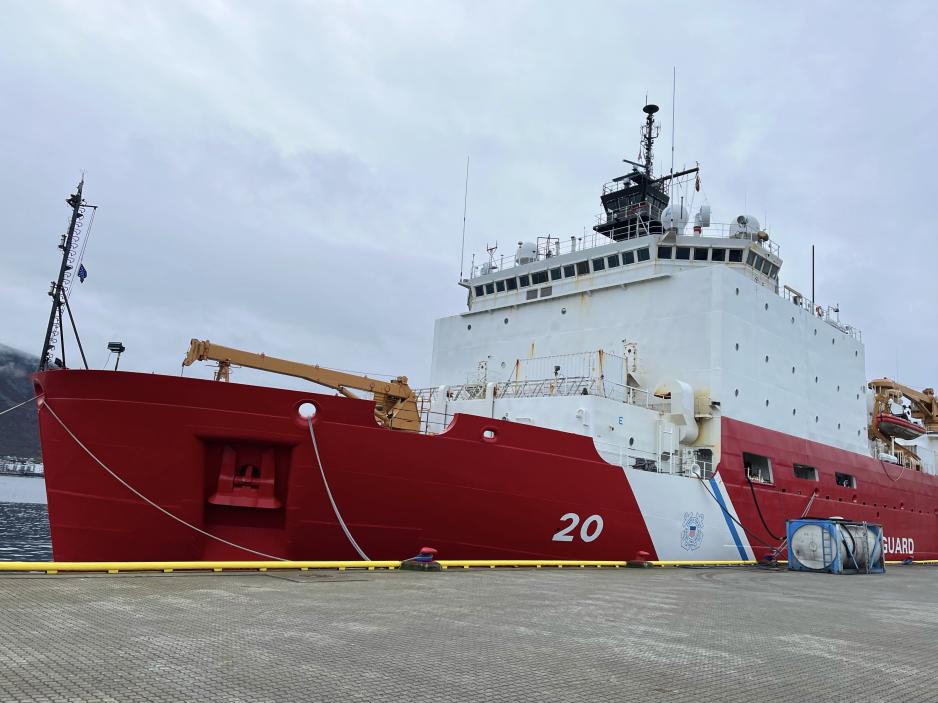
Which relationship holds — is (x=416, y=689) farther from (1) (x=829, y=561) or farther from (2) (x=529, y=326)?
(2) (x=529, y=326)

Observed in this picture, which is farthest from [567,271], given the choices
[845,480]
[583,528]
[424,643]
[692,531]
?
[424,643]

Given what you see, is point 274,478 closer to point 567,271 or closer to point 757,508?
point 567,271

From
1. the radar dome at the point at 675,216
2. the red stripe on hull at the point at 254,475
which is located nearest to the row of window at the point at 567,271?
the radar dome at the point at 675,216

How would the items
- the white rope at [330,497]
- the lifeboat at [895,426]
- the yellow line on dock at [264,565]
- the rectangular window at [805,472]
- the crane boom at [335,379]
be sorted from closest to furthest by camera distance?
1. the yellow line on dock at [264,565]
2. the white rope at [330,497]
3. the crane boom at [335,379]
4. the rectangular window at [805,472]
5. the lifeboat at [895,426]

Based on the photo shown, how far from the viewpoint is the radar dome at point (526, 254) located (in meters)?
17.1

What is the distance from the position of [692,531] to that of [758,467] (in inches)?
124

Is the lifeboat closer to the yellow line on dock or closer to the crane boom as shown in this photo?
the yellow line on dock

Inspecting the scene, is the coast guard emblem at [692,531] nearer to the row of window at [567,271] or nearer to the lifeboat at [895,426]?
the row of window at [567,271]

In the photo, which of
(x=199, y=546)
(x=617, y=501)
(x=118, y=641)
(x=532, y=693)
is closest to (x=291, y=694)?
(x=532, y=693)

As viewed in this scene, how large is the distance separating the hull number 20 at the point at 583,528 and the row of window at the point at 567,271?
648 centimetres

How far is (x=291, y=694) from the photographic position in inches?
121

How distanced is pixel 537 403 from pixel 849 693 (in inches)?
358

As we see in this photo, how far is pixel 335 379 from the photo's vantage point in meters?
11.1

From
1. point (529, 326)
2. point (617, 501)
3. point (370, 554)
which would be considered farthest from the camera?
point (529, 326)
